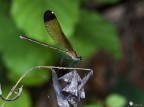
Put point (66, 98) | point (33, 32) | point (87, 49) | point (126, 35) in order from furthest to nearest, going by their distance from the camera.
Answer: point (126, 35), point (87, 49), point (33, 32), point (66, 98)

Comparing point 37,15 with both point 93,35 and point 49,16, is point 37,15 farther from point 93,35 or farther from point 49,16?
point 49,16

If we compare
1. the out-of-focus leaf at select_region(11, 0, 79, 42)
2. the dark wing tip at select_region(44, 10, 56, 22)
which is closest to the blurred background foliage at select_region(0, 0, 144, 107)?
the out-of-focus leaf at select_region(11, 0, 79, 42)

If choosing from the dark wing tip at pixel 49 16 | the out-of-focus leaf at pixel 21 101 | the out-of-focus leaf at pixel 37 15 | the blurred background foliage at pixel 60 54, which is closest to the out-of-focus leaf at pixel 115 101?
the blurred background foliage at pixel 60 54

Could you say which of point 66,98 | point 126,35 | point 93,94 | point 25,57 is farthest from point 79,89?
point 126,35

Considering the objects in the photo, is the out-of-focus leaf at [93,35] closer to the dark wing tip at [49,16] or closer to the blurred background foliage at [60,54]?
the blurred background foliage at [60,54]

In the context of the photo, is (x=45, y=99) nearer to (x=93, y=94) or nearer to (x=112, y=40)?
(x=93, y=94)

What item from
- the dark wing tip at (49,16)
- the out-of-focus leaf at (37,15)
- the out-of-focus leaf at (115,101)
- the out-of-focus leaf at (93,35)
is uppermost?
the dark wing tip at (49,16)

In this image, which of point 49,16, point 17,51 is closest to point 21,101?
point 17,51
